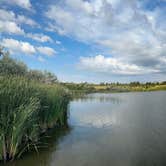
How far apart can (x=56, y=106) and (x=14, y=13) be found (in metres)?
6.56

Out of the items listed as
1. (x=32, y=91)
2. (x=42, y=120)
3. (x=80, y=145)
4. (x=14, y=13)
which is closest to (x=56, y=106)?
(x=42, y=120)

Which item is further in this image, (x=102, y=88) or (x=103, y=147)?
(x=102, y=88)

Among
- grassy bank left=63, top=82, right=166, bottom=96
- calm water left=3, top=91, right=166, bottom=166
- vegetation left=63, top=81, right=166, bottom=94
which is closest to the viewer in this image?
calm water left=3, top=91, right=166, bottom=166

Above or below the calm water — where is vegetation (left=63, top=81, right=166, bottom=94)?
above

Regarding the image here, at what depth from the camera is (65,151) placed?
5.76m

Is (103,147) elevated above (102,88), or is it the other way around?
(102,88)

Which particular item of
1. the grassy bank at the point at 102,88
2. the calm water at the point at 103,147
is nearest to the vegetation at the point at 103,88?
the grassy bank at the point at 102,88

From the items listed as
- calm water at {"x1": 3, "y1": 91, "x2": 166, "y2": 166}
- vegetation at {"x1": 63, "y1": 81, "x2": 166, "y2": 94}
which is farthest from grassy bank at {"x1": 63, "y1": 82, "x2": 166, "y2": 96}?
calm water at {"x1": 3, "y1": 91, "x2": 166, "y2": 166}

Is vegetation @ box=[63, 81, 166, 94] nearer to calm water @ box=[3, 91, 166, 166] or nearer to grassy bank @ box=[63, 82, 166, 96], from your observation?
grassy bank @ box=[63, 82, 166, 96]

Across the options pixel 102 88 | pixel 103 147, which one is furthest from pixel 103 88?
pixel 103 147

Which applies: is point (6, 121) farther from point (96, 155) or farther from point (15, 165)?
point (96, 155)

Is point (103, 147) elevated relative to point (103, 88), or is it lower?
lower

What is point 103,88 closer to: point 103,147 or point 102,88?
point 102,88

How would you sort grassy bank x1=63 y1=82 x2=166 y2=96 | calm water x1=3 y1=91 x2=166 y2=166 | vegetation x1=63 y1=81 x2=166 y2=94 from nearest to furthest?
calm water x1=3 y1=91 x2=166 y2=166 < grassy bank x1=63 y1=82 x2=166 y2=96 < vegetation x1=63 y1=81 x2=166 y2=94
